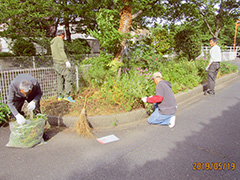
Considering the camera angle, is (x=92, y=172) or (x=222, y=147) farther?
(x=222, y=147)

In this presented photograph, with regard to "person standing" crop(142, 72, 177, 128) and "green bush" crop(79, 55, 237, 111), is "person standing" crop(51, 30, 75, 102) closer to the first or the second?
"green bush" crop(79, 55, 237, 111)

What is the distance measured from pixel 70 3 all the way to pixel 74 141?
24.4 ft

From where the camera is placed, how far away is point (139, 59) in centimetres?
668

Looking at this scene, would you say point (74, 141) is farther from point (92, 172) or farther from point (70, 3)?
point (70, 3)

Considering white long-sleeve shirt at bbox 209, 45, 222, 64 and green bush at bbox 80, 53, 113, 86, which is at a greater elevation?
white long-sleeve shirt at bbox 209, 45, 222, 64

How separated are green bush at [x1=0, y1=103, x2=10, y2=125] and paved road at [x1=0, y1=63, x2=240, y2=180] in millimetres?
281


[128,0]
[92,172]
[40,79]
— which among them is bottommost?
[92,172]

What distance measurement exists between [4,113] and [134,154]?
3.09 m

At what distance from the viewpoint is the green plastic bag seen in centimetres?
315

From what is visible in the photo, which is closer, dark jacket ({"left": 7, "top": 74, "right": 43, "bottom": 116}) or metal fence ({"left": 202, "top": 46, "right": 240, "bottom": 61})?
dark jacket ({"left": 7, "top": 74, "right": 43, "bottom": 116})

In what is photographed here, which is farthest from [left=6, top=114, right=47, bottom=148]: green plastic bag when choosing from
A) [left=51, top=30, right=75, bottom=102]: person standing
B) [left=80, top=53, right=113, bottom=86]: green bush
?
[left=80, top=53, right=113, bottom=86]: green bush

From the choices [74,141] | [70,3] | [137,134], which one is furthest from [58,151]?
[70,3]
